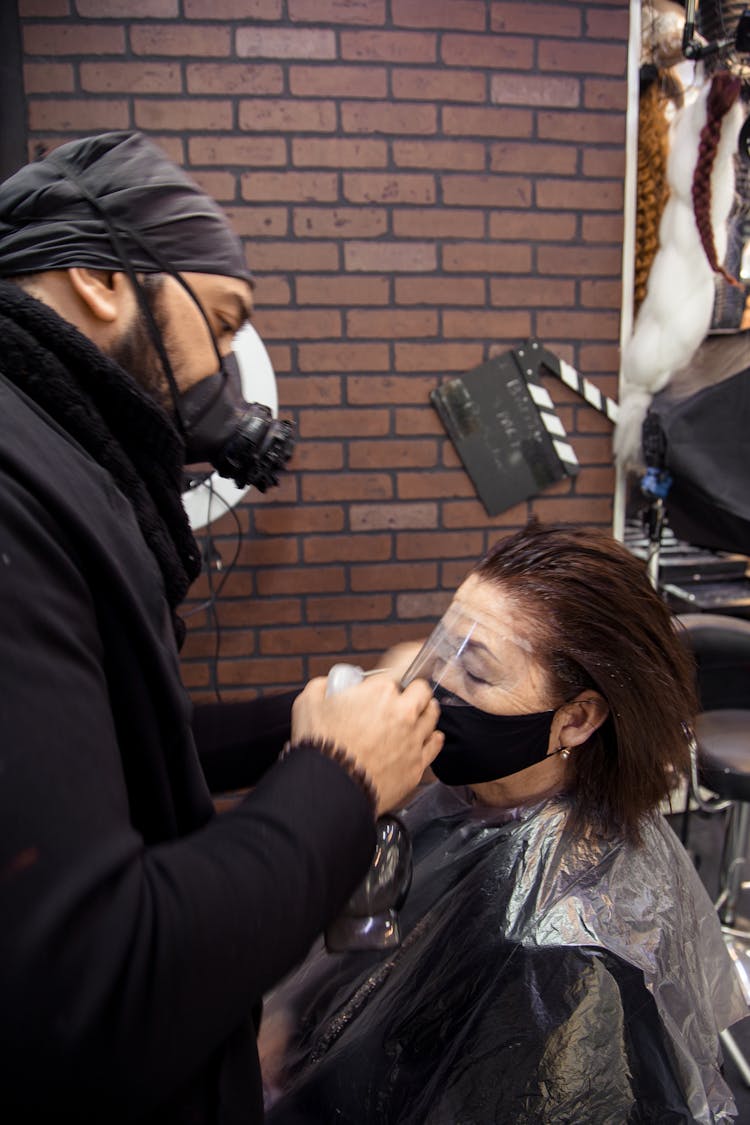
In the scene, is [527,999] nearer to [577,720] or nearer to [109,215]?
[577,720]

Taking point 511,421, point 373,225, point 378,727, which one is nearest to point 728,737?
point 511,421

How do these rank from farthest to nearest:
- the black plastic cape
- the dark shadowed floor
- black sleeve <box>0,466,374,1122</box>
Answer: the dark shadowed floor
the black plastic cape
black sleeve <box>0,466,374,1122</box>

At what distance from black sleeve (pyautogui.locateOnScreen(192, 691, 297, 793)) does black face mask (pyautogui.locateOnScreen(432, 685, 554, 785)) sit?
0.28 m

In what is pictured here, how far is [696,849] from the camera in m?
→ 2.77

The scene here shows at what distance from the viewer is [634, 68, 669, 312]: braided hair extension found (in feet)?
7.72

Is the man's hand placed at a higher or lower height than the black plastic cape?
lower

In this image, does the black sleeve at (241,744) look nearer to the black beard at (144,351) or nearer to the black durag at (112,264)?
the black durag at (112,264)

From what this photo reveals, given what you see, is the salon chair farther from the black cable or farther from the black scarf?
the black scarf

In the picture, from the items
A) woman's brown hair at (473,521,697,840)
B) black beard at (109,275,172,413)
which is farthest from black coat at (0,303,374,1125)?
woman's brown hair at (473,521,697,840)

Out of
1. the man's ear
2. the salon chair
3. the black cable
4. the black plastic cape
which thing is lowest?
the salon chair

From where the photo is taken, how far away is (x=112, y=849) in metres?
0.54

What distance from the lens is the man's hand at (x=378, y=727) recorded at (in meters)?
0.76

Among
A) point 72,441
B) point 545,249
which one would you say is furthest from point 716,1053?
point 545,249

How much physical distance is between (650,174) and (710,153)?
206mm
